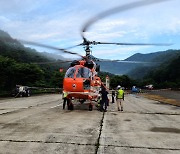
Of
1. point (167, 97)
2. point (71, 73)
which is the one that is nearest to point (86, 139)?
point (71, 73)

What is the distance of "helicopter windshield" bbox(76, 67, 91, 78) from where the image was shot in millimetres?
19466

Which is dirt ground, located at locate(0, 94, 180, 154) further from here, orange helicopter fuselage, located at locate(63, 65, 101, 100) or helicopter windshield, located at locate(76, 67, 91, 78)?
helicopter windshield, located at locate(76, 67, 91, 78)

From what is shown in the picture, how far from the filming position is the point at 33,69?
187 ft

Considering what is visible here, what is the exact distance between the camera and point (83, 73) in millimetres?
19672

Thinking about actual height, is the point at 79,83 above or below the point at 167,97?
above

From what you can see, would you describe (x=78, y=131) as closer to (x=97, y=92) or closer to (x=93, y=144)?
(x=93, y=144)

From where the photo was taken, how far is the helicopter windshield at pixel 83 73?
63.9 feet

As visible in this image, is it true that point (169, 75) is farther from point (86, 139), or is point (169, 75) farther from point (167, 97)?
point (86, 139)

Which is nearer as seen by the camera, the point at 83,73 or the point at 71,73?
the point at 71,73

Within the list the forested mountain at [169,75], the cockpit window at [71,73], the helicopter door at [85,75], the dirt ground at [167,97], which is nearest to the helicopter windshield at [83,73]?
the helicopter door at [85,75]

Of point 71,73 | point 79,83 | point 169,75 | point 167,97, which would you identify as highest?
point 169,75

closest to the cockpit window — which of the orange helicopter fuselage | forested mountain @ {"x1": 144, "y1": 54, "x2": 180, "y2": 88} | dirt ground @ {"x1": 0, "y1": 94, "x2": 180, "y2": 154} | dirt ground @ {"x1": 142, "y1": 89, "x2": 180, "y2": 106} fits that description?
Answer: the orange helicopter fuselage

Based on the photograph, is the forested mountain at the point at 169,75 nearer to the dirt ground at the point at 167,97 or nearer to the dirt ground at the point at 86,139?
the dirt ground at the point at 167,97

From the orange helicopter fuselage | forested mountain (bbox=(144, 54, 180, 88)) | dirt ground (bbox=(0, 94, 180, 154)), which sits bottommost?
dirt ground (bbox=(0, 94, 180, 154))
